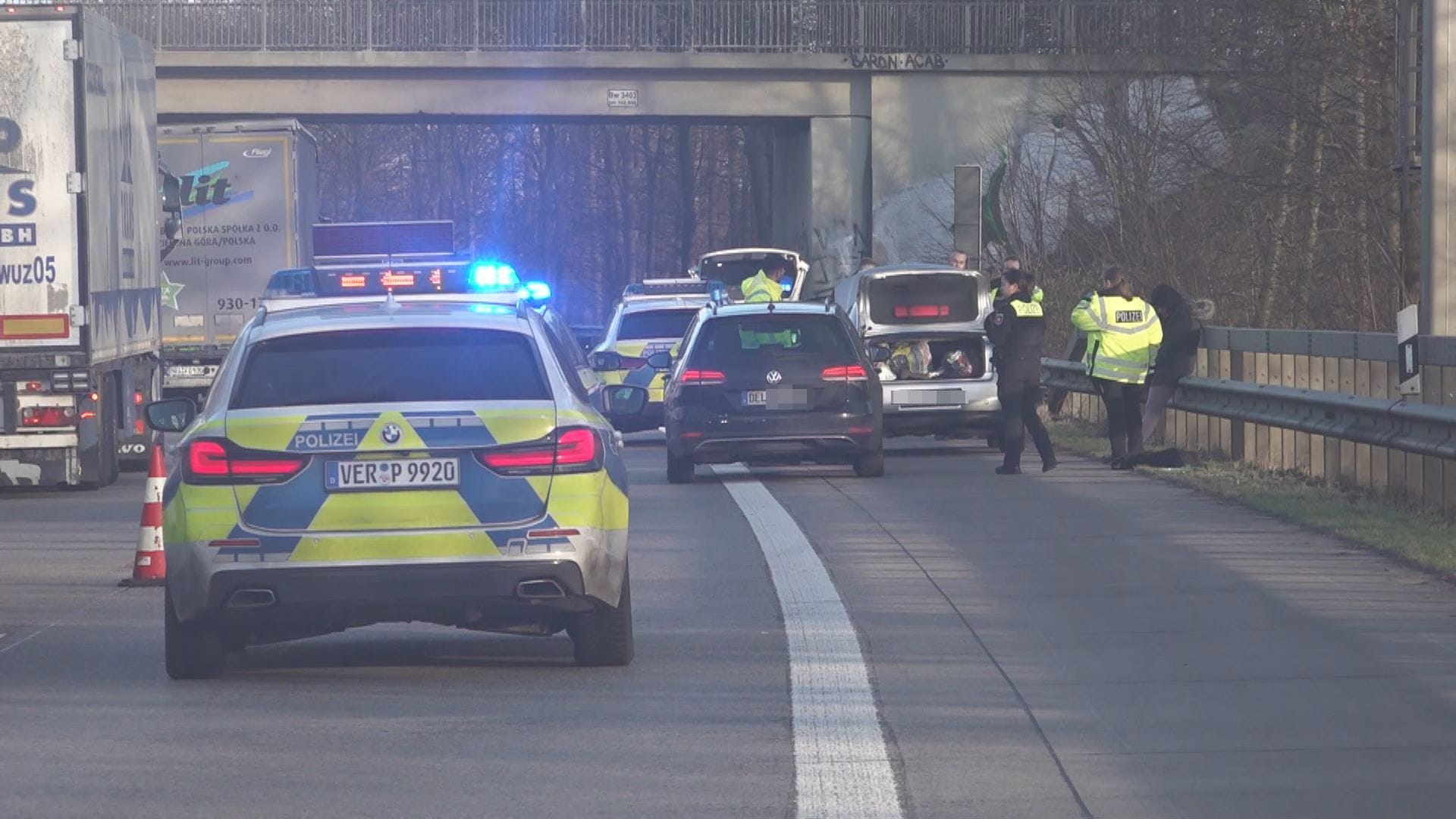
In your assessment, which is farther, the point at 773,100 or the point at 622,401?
the point at 773,100

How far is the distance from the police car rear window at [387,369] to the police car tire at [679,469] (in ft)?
32.7

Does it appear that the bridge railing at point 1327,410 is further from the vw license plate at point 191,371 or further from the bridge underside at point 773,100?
the bridge underside at point 773,100

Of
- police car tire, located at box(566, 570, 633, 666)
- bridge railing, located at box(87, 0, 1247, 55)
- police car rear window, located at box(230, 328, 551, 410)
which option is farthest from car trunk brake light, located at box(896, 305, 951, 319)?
bridge railing, located at box(87, 0, 1247, 55)

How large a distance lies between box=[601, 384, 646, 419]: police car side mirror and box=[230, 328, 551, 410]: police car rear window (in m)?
1.82

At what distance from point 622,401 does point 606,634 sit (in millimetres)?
2088

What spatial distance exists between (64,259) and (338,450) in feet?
36.3

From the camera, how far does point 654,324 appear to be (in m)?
26.0

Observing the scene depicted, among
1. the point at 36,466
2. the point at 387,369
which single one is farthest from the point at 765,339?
the point at 387,369

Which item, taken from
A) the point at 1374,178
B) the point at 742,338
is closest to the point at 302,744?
the point at 742,338

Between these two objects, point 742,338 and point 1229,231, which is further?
point 1229,231

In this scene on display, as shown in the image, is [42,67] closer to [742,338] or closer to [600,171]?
[742,338]

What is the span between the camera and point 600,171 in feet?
250

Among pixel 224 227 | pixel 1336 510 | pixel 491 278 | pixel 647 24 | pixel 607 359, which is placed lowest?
pixel 1336 510

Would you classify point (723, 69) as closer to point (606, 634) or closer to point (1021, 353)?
point (1021, 353)
